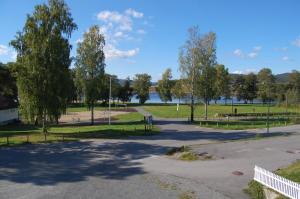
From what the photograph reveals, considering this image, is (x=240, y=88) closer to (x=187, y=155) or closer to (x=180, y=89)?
(x=180, y=89)

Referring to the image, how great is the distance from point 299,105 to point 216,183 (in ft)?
282

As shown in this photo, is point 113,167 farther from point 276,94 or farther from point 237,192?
point 276,94

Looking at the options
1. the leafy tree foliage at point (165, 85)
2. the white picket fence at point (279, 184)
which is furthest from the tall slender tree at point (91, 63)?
the leafy tree foliage at point (165, 85)

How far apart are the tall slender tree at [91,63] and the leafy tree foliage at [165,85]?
86362mm

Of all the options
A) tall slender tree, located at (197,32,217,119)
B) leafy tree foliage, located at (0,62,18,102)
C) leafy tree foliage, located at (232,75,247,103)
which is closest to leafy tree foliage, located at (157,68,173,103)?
leafy tree foliage, located at (232,75,247,103)

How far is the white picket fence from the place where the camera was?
14954 mm

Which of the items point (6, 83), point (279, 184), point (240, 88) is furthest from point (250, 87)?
point (279, 184)

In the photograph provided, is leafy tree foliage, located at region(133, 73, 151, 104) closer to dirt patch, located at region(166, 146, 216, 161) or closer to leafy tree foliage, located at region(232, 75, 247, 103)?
leafy tree foliage, located at region(232, 75, 247, 103)

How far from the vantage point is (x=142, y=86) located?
139500mm

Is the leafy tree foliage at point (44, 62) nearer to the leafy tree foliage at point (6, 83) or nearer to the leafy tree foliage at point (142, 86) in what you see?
the leafy tree foliage at point (6, 83)

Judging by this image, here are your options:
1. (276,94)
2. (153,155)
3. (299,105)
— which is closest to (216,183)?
(153,155)

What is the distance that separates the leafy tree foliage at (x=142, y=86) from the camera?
459ft

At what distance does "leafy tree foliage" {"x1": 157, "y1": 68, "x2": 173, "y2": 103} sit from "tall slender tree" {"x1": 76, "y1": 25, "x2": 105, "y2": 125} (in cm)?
8636

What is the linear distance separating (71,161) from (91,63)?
Result: 1261 inches
